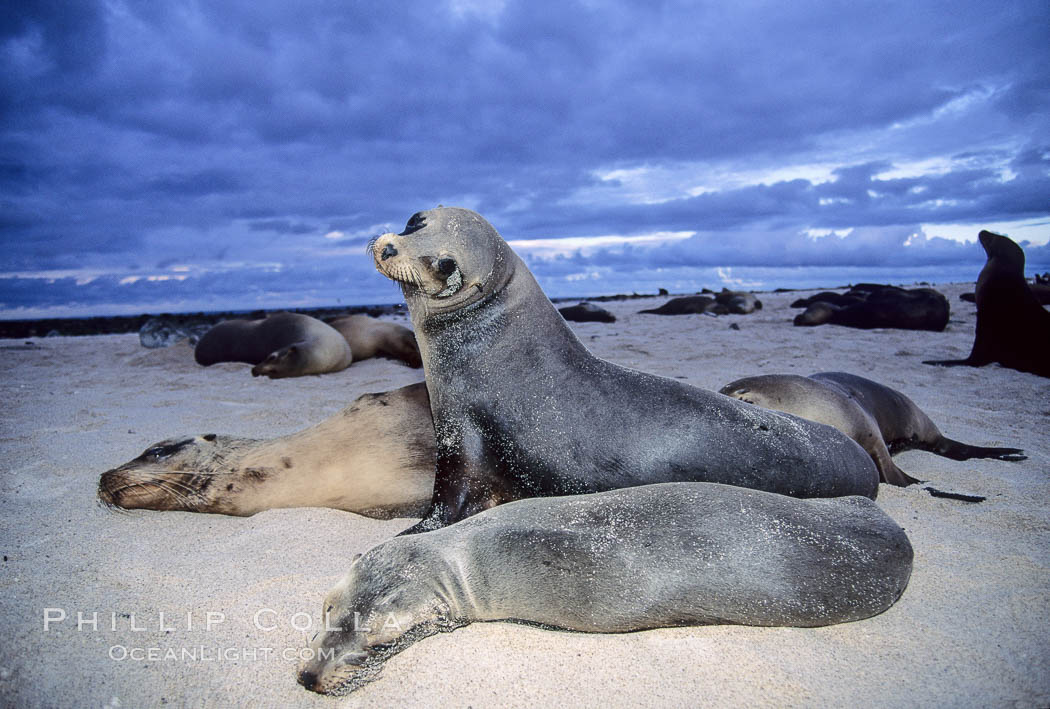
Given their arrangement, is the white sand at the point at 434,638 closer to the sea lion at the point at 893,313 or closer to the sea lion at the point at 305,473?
the sea lion at the point at 305,473

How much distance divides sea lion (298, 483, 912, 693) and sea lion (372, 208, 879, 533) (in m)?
0.48

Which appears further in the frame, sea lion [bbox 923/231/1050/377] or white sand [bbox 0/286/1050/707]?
sea lion [bbox 923/231/1050/377]

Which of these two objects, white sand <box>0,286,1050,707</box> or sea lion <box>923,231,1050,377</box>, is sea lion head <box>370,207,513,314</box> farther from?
sea lion <box>923,231,1050,377</box>

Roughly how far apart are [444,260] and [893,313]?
419 inches

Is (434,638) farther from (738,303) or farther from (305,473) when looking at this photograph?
(738,303)

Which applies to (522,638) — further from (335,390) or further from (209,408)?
(335,390)

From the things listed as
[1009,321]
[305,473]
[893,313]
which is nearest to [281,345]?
[305,473]

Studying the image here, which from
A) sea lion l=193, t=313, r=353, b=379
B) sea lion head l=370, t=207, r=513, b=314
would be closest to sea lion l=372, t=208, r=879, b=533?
sea lion head l=370, t=207, r=513, b=314

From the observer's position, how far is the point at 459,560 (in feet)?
7.13

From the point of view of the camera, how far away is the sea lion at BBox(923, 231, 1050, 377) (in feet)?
23.1

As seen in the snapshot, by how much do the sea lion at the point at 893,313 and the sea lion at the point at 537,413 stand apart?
929cm

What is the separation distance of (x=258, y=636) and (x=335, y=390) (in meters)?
4.81

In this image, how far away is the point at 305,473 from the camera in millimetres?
3330

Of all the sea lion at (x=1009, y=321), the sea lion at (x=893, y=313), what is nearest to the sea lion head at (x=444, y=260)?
the sea lion at (x=1009, y=321)
